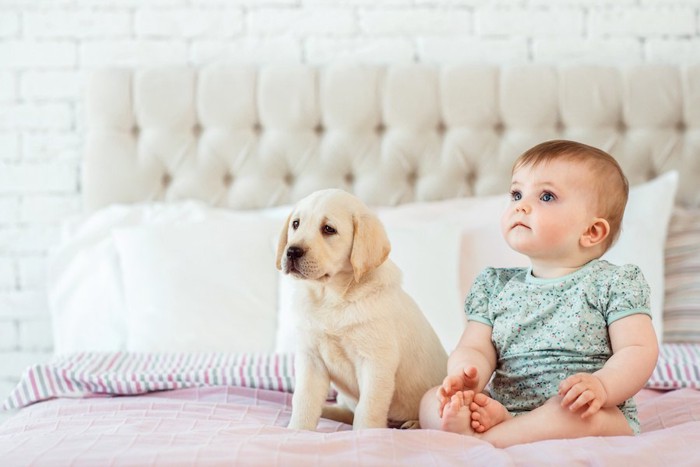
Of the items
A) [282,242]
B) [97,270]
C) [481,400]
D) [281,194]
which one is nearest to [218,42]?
[281,194]

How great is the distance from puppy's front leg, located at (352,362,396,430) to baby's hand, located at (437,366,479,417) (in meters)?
0.12

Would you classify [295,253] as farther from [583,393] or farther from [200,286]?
[200,286]

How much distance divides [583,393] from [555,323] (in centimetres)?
20

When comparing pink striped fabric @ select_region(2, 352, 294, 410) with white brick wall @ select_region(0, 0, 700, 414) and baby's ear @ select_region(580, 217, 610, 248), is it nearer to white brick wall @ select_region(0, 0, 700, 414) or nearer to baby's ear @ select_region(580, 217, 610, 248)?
baby's ear @ select_region(580, 217, 610, 248)

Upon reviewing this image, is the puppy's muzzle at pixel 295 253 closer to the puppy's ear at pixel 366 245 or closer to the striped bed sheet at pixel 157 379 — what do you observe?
the puppy's ear at pixel 366 245

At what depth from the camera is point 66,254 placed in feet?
8.32

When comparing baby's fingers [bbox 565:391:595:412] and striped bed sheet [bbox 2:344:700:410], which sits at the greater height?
baby's fingers [bbox 565:391:595:412]

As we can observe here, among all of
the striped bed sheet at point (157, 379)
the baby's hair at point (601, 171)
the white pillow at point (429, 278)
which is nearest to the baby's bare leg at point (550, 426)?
the baby's hair at point (601, 171)

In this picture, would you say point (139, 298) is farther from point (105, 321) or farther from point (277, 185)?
point (277, 185)

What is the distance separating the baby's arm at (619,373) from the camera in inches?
45.6

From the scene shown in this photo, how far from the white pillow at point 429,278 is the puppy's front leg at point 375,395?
2.46 feet

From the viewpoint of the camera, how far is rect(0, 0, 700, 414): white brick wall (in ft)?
9.06

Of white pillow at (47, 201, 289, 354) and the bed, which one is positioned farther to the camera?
white pillow at (47, 201, 289, 354)

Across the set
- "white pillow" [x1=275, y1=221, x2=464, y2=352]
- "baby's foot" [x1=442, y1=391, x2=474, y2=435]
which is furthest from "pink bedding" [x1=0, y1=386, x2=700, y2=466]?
"white pillow" [x1=275, y1=221, x2=464, y2=352]
